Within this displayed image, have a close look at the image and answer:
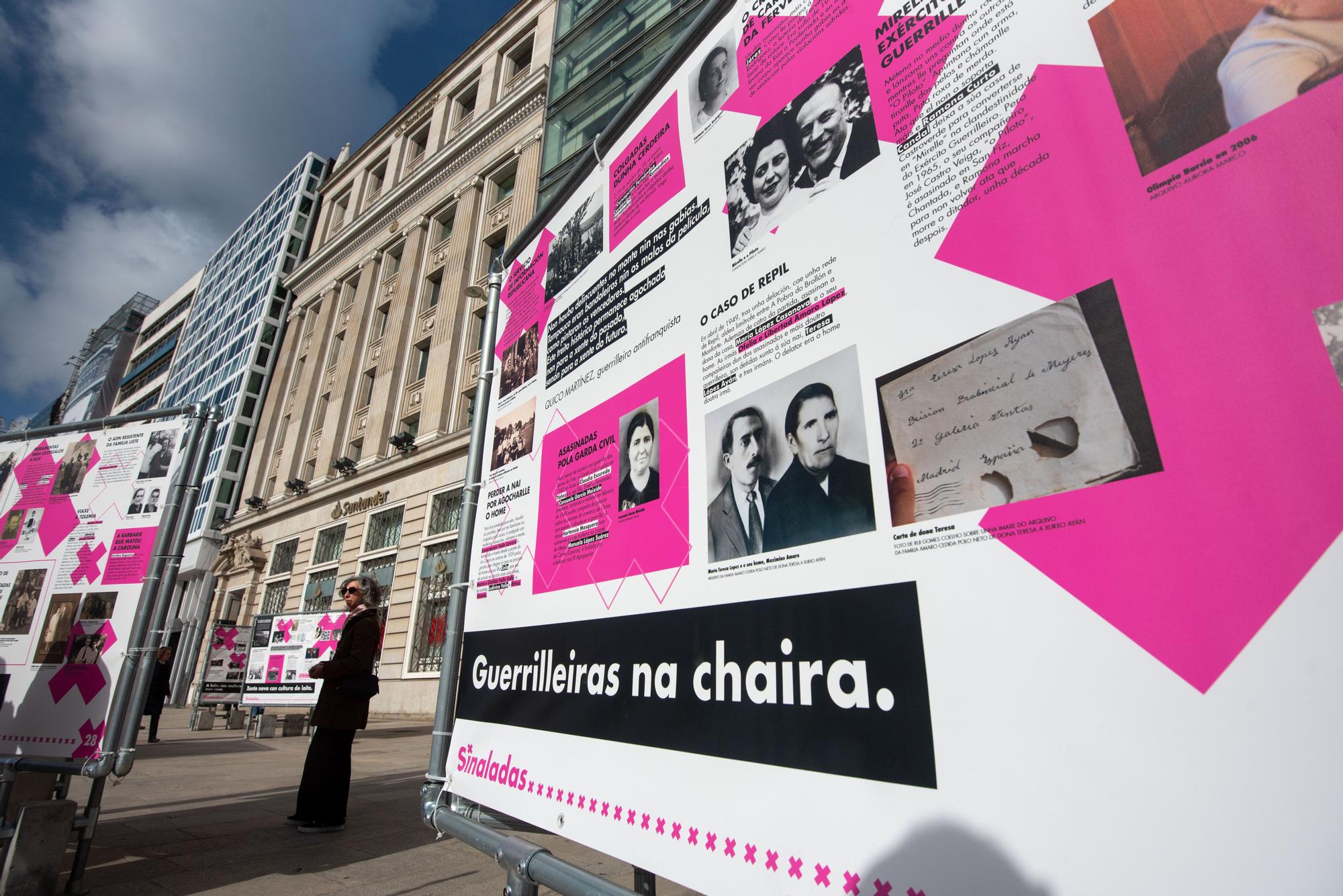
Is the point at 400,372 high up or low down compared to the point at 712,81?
up

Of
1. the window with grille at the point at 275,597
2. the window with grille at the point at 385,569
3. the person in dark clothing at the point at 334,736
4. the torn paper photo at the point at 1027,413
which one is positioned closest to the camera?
the torn paper photo at the point at 1027,413

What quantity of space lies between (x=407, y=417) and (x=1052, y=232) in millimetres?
19139

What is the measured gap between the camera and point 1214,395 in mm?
917

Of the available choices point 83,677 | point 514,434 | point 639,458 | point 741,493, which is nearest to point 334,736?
point 83,677

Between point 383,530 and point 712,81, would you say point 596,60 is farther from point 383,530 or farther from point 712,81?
point 383,530

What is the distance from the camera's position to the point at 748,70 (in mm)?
1944

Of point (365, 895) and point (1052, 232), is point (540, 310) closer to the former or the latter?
point (1052, 232)

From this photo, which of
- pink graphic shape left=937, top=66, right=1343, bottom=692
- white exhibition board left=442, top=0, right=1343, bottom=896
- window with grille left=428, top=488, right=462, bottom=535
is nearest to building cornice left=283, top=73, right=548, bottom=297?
window with grille left=428, top=488, right=462, bottom=535

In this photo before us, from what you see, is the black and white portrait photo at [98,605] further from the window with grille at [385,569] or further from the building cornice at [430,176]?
the building cornice at [430,176]

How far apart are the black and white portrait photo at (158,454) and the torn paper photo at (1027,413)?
4.15 metres

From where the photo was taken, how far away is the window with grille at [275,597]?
19.6m

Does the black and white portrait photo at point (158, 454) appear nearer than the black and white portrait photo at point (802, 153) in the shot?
No

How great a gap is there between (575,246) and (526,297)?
1.58ft

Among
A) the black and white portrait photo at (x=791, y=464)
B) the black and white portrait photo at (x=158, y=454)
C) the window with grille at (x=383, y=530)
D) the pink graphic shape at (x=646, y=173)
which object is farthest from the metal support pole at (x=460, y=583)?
the window with grille at (x=383, y=530)
